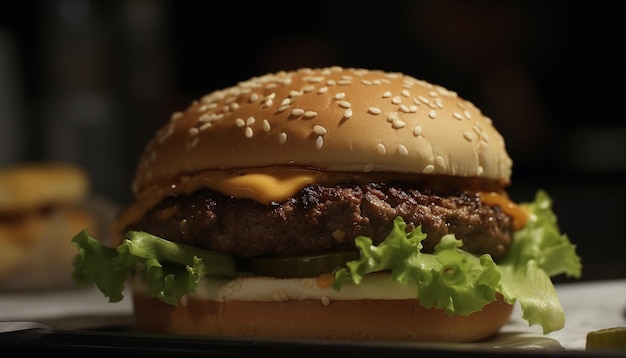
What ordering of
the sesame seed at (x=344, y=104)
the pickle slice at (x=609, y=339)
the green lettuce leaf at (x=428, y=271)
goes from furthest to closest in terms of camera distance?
the sesame seed at (x=344, y=104) → the green lettuce leaf at (x=428, y=271) → the pickle slice at (x=609, y=339)

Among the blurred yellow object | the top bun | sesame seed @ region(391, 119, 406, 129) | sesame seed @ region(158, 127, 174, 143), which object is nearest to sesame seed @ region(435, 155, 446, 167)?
the top bun

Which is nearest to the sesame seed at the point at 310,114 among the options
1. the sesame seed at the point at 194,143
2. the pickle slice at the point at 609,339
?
the sesame seed at the point at 194,143

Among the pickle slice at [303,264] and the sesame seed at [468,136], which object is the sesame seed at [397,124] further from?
the pickle slice at [303,264]

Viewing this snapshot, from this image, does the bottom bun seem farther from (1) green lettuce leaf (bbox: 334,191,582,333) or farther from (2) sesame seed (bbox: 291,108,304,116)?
(2) sesame seed (bbox: 291,108,304,116)

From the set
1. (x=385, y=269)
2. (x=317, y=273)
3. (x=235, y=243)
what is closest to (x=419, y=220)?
(x=385, y=269)

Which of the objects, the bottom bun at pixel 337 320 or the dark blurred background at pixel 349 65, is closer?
the bottom bun at pixel 337 320

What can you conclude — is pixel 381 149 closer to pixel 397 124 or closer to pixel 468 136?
pixel 397 124

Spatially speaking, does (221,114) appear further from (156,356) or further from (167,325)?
(156,356)
